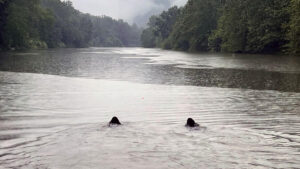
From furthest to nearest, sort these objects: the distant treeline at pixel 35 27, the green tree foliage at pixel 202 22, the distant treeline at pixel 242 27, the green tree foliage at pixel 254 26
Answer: the green tree foliage at pixel 202 22
the distant treeline at pixel 35 27
the green tree foliage at pixel 254 26
the distant treeline at pixel 242 27

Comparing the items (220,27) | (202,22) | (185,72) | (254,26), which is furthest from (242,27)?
(185,72)

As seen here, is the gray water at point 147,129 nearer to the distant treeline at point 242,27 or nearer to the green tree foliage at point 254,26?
the distant treeline at point 242,27

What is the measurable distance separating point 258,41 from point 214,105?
5769cm

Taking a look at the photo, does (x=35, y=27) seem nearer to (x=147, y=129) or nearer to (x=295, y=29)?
(x=295, y=29)

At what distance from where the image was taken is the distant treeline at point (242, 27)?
192 ft

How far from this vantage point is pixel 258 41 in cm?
6675

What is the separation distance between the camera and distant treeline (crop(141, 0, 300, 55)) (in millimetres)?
58406

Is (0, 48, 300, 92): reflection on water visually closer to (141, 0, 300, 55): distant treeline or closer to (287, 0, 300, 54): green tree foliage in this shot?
(287, 0, 300, 54): green tree foliage

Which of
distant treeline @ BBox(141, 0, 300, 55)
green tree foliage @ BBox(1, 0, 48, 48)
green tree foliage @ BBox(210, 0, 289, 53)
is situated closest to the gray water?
distant treeline @ BBox(141, 0, 300, 55)

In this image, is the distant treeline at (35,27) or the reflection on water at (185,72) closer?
the reflection on water at (185,72)

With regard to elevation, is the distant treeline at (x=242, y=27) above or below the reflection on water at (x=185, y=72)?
above

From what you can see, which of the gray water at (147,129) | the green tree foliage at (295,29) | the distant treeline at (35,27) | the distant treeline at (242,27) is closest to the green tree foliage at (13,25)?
the distant treeline at (35,27)

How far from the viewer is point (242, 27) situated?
2837 inches

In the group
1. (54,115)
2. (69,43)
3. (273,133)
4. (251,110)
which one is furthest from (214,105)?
(69,43)
